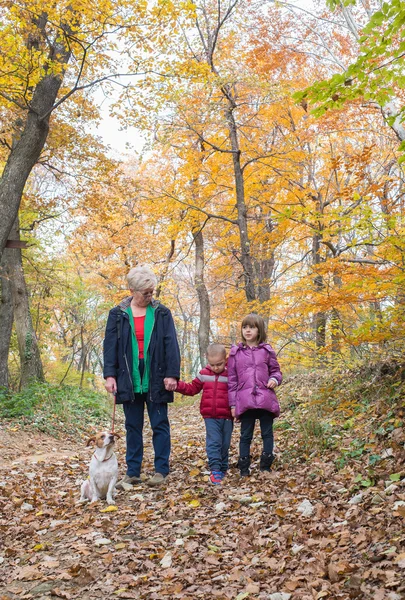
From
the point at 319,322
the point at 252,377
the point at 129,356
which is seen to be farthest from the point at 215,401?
the point at 319,322

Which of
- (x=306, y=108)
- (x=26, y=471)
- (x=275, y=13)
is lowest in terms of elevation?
(x=26, y=471)

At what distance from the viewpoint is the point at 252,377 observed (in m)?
5.18

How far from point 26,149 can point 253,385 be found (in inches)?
243

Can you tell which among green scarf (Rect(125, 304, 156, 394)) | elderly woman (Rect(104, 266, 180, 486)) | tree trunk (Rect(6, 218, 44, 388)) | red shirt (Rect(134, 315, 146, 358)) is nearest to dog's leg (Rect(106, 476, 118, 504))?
elderly woman (Rect(104, 266, 180, 486))

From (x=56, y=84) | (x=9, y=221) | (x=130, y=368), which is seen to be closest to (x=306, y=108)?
(x=56, y=84)

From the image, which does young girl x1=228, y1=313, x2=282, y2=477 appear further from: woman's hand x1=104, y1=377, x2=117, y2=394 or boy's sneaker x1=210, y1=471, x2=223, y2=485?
woman's hand x1=104, y1=377, x2=117, y2=394

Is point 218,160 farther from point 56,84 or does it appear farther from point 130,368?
point 130,368

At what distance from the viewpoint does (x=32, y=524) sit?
14.8ft

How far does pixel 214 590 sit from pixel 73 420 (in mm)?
8037

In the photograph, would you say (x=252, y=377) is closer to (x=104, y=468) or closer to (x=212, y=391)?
A: (x=212, y=391)

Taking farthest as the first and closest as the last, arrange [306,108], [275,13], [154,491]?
[306,108] < [275,13] < [154,491]

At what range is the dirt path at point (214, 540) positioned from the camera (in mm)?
2914

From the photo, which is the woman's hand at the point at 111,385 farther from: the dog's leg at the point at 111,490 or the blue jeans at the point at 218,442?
the blue jeans at the point at 218,442

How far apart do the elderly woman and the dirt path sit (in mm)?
833
